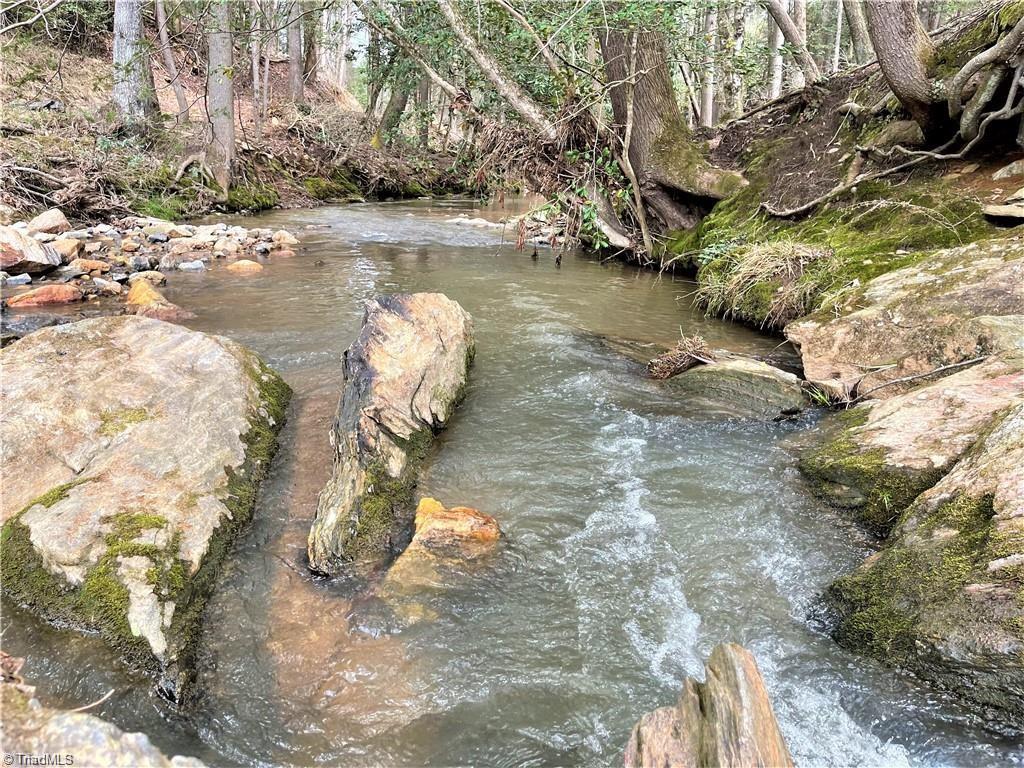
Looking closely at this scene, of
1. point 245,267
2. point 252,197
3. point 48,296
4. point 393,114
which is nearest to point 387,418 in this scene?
point 48,296

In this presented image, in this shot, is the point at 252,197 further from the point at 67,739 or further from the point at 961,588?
the point at 961,588

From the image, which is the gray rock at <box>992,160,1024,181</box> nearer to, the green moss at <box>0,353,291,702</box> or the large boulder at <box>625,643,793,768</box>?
the large boulder at <box>625,643,793,768</box>

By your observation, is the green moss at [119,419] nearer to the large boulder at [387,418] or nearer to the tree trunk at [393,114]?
the large boulder at [387,418]

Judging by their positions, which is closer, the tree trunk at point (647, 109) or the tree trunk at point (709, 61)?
the tree trunk at point (647, 109)

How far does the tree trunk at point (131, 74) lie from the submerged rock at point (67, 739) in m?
14.6

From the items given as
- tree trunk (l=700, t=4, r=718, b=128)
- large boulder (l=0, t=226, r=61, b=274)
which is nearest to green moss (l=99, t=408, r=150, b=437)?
large boulder (l=0, t=226, r=61, b=274)

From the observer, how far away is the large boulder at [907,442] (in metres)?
3.52

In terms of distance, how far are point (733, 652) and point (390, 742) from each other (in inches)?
51.3

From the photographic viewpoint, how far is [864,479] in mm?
3715

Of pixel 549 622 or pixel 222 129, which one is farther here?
pixel 222 129

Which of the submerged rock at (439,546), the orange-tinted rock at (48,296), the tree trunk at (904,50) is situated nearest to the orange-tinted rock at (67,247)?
the orange-tinted rock at (48,296)

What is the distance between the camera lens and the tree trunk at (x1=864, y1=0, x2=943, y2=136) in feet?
21.4

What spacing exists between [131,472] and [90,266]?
712 cm

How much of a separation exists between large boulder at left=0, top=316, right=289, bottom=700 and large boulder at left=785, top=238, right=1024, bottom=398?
4400 millimetres
